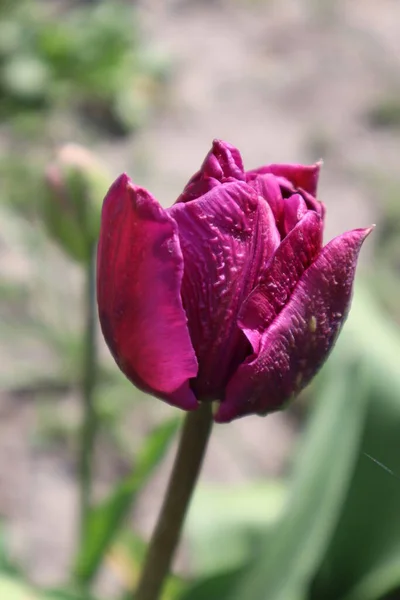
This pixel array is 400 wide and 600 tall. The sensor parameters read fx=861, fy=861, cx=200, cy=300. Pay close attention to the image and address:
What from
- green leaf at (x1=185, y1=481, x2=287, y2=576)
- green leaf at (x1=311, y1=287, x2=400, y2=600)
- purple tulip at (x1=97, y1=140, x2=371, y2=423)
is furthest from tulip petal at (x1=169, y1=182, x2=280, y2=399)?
green leaf at (x1=185, y1=481, x2=287, y2=576)

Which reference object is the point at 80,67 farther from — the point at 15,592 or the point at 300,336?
the point at 300,336

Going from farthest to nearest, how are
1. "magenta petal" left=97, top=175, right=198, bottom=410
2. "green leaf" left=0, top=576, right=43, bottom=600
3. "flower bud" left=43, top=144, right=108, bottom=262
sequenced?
"flower bud" left=43, top=144, right=108, bottom=262 < "green leaf" left=0, top=576, right=43, bottom=600 < "magenta petal" left=97, top=175, right=198, bottom=410

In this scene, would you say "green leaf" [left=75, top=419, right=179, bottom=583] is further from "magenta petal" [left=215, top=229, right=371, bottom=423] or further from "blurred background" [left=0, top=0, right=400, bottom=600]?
"magenta petal" [left=215, top=229, right=371, bottom=423]

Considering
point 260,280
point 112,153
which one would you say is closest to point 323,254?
point 260,280

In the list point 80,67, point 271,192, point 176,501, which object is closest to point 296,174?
point 271,192

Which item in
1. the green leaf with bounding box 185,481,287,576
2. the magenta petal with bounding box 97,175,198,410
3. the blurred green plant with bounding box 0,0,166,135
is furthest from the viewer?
the blurred green plant with bounding box 0,0,166,135

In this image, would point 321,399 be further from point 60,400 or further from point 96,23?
point 96,23

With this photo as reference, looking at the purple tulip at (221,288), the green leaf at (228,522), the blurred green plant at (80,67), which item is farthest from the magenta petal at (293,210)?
the blurred green plant at (80,67)
